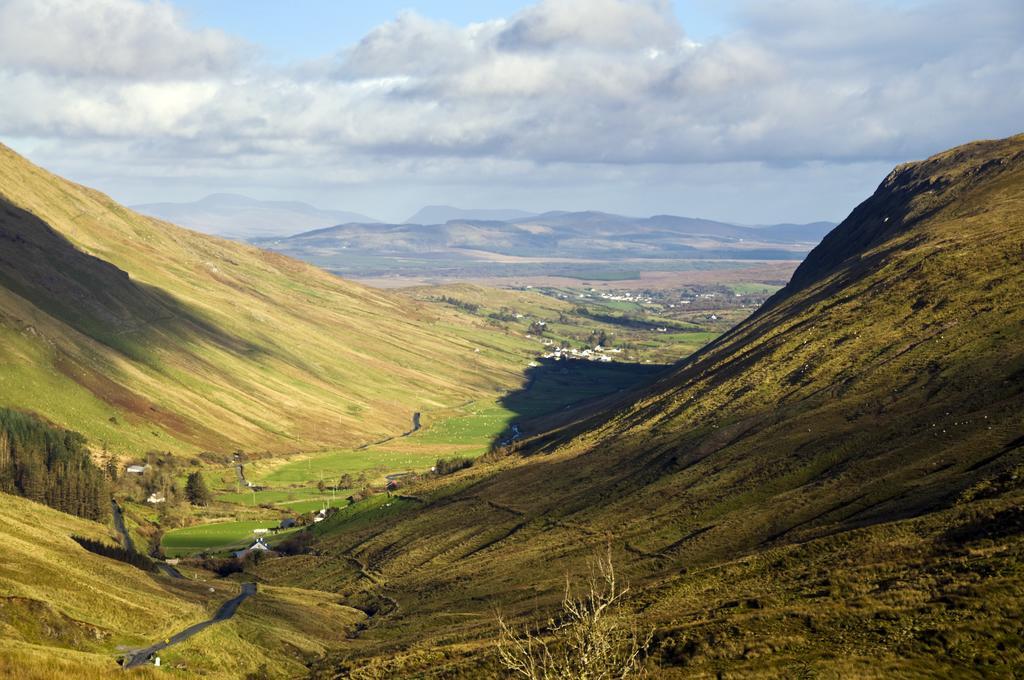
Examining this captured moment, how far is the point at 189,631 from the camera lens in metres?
87.9

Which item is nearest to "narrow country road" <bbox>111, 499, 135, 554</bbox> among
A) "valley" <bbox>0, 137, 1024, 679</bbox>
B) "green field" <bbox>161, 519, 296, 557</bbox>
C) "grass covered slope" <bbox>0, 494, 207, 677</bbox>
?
"valley" <bbox>0, 137, 1024, 679</bbox>

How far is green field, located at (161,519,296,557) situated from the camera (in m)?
155

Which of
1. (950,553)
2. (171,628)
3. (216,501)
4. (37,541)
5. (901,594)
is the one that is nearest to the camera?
(901,594)

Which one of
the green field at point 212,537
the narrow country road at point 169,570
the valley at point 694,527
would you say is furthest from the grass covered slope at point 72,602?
the green field at point 212,537

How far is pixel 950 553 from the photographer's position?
63156mm

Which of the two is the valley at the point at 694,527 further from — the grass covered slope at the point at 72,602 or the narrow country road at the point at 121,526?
the narrow country road at the point at 121,526

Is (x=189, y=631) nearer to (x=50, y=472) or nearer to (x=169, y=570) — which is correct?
(x=169, y=570)

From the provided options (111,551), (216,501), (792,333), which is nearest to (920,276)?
(792,333)

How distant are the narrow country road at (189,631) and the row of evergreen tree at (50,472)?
50.3 m

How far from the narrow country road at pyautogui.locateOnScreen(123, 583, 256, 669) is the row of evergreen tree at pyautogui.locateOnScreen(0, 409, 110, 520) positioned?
50.3 m

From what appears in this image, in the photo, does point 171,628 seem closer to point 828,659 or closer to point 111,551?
point 111,551

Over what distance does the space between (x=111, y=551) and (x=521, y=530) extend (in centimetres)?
5002

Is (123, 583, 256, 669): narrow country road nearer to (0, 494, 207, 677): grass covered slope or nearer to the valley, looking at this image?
the valley

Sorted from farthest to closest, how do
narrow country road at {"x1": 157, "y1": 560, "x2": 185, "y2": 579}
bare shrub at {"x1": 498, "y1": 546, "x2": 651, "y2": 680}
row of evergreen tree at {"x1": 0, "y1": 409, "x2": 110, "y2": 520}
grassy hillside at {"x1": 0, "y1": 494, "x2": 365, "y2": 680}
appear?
1. row of evergreen tree at {"x1": 0, "y1": 409, "x2": 110, "y2": 520}
2. narrow country road at {"x1": 157, "y1": 560, "x2": 185, "y2": 579}
3. grassy hillside at {"x1": 0, "y1": 494, "x2": 365, "y2": 680}
4. bare shrub at {"x1": 498, "y1": 546, "x2": 651, "y2": 680}
